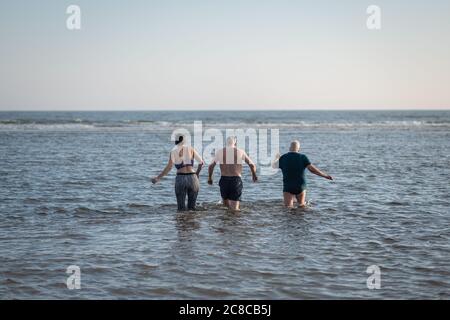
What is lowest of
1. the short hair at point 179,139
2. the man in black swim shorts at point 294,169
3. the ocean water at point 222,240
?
the ocean water at point 222,240

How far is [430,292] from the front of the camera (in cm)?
657

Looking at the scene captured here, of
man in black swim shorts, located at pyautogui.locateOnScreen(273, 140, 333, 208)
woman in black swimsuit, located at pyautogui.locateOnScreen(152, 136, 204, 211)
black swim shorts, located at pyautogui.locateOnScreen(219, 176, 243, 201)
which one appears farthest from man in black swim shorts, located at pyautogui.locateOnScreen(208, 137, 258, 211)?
man in black swim shorts, located at pyautogui.locateOnScreen(273, 140, 333, 208)

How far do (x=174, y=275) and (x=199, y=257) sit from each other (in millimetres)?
918

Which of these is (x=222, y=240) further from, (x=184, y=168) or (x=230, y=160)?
(x=230, y=160)

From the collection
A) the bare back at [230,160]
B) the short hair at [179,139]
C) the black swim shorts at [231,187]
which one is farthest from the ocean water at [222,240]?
the short hair at [179,139]

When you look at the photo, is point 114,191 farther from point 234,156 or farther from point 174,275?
point 174,275

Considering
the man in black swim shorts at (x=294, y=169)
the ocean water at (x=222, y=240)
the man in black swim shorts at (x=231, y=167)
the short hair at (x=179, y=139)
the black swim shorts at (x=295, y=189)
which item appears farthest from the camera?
the black swim shorts at (x=295, y=189)

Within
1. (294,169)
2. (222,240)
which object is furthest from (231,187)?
Answer: (222,240)

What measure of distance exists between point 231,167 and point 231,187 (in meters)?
0.45

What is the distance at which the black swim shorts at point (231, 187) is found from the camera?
37.3ft

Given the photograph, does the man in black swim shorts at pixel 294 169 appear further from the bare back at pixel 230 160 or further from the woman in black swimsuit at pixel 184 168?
the woman in black swimsuit at pixel 184 168

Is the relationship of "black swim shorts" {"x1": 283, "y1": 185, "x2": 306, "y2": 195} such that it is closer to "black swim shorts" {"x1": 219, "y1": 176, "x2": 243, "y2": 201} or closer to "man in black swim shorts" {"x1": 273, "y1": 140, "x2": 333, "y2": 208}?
"man in black swim shorts" {"x1": 273, "y1": 140, "x2": 333, "y2": 208}

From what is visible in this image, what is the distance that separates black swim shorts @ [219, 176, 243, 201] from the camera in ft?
37.3
